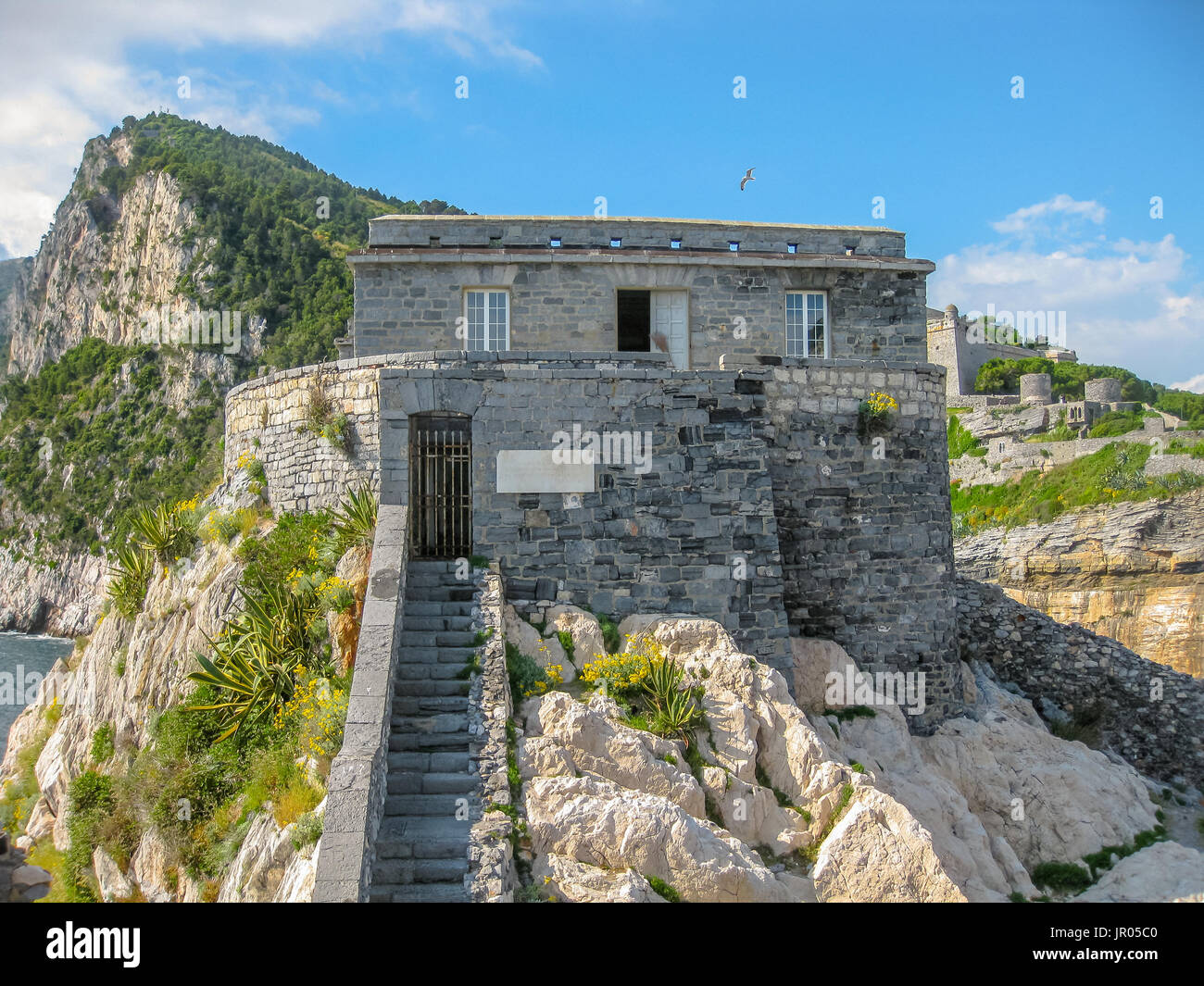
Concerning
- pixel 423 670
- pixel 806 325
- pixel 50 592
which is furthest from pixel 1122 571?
pixel 50 592

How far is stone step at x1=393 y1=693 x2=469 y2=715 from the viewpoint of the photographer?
27.1 ft

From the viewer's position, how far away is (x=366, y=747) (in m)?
7.13

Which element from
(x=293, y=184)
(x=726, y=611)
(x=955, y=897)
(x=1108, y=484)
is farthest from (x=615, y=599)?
(x=293, y=184)

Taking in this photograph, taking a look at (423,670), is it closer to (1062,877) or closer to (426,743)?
(426,743)

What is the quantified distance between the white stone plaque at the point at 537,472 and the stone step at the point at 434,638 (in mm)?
1920

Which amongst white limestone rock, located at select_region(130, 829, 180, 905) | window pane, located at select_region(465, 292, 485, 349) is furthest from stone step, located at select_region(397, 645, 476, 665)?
window pane, located at select_region(465, 292, 485, 349)

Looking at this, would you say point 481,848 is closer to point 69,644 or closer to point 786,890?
point 786,890

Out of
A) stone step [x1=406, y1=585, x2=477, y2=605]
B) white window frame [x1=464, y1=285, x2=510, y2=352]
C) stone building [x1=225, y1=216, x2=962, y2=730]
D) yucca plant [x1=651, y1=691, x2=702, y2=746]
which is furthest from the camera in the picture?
white window frame [x1=464, y1=285, x2=510, y2=352]

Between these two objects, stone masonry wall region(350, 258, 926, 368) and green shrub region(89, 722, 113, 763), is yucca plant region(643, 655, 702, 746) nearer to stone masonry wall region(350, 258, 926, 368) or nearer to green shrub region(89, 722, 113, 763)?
stone masonry wall region(350, 258, 926, 368)

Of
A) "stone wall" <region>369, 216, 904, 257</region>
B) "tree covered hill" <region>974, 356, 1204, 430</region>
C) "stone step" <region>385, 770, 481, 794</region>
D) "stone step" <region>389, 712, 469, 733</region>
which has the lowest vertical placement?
"stone step" <region>385, 770, 481, 794</region>

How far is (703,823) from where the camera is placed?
316 inches

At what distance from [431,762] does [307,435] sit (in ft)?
18.6

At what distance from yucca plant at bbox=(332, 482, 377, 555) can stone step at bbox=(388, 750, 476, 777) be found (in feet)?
9.91
